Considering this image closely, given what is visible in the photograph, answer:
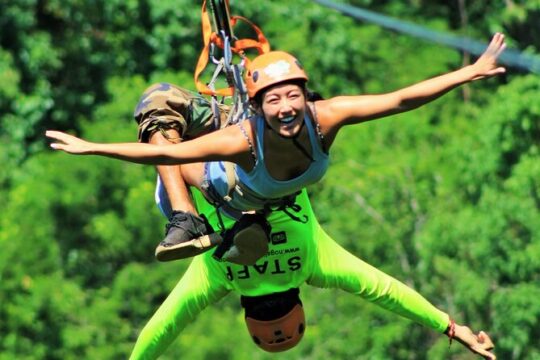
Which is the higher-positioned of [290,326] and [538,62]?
→ [538,62]

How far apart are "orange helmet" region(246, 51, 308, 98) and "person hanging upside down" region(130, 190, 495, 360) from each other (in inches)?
41.7

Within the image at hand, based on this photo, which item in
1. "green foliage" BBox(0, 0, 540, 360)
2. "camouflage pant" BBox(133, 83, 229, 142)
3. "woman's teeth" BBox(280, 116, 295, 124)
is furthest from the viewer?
"green foliage" BBox(0, 0, 540, 360)

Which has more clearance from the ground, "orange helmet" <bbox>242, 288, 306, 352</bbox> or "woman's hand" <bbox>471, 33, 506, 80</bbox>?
"woman's hand" <bbox>471, 33, 506, 80</bbox>

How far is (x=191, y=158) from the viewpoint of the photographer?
7.95 meters

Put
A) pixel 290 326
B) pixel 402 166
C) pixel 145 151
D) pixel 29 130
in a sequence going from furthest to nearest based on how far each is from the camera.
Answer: pixel 29 130 → pixel 402 166 → pixel 290 326 → pixel 145 151

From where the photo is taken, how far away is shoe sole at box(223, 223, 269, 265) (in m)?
8.54

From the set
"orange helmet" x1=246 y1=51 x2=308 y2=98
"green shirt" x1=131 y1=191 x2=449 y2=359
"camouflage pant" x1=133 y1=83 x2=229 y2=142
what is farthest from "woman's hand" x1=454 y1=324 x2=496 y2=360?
"orange helmet" x1=246 y1=51 x2=308 y2=98

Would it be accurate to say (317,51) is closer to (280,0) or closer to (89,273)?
(280,0)

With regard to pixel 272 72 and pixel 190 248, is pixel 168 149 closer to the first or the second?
pixel 272 72

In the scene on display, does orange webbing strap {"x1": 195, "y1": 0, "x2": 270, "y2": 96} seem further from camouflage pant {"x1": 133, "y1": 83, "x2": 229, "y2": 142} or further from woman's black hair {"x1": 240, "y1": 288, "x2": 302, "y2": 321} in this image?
woman's black hair {"x1": 240, "y1": 288, "x2": 302, "y2": 321}

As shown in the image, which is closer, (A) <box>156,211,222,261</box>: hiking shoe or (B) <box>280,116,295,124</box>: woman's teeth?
(B) <box>280,116,295,124</box>: woman's teeth

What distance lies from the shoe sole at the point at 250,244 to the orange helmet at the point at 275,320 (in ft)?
1.23

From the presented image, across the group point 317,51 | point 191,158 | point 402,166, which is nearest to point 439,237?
point 402,166

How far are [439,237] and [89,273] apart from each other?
5300 mm
